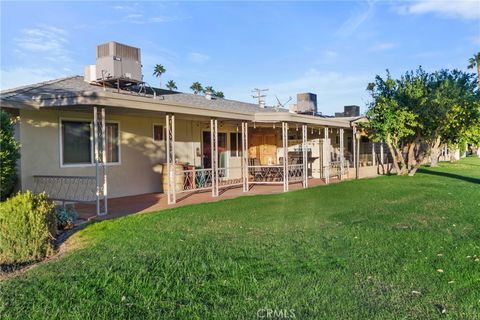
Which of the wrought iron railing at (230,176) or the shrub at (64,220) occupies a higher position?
the wrought iron railing at (230,176)

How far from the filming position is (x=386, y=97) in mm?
20500

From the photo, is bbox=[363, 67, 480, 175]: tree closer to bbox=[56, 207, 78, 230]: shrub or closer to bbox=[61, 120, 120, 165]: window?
bbox=[61, 120, 120, 165]: window

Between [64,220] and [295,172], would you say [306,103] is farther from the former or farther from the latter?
[64,220]

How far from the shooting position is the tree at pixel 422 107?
18.8 metres

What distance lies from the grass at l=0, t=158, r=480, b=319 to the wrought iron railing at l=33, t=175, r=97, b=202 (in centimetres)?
292

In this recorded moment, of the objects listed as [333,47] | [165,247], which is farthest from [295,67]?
[165,247]

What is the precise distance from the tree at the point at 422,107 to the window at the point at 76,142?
552 inches

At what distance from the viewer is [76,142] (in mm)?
11297

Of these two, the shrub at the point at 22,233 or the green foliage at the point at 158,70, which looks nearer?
the shrub at the point at 22,233

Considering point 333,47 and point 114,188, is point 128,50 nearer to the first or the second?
point 114,188

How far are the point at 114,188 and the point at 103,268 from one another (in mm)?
7373

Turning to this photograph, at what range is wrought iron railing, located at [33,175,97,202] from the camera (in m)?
10.3

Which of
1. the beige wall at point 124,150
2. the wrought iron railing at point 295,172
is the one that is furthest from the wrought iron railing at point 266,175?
the beige wall at point 124,150

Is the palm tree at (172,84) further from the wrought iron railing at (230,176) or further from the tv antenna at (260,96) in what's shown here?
the wrought iron railing at (230,176)
